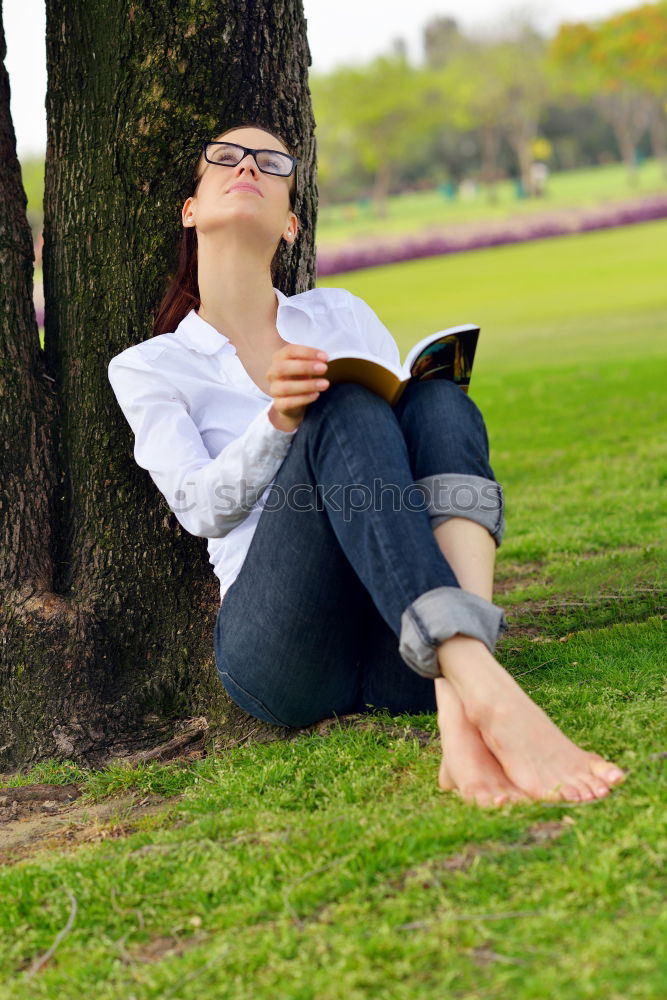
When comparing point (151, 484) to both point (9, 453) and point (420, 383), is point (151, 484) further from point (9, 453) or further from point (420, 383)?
point (420, 383)

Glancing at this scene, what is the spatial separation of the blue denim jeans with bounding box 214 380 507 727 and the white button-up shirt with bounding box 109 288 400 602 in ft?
0.28

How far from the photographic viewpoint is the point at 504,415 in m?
9.22

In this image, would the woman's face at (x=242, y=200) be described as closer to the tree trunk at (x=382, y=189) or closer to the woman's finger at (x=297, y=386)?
the woman's finger at (x=297, y=386)

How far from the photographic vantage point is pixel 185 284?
129 inches

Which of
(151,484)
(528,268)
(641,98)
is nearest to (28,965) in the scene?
(151,484)

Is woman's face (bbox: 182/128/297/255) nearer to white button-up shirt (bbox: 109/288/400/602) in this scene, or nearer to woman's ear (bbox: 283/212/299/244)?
woman's ear (bbox: 283/212/299/244)

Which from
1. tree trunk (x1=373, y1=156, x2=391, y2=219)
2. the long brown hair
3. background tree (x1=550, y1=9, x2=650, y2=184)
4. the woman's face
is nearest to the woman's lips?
the woman's face

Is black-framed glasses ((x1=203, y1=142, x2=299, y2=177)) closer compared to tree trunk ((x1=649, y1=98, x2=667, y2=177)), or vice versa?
black-framed glasses ((x1=203, y1=142, x2=299, y2=177))

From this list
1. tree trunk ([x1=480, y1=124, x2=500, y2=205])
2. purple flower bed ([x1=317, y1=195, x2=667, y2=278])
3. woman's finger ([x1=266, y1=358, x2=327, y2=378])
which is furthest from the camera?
tree trunk ([x1=480, y1=124, x2=500, y2=205])

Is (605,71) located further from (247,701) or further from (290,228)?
(247,701)

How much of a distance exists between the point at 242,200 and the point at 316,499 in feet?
3.41

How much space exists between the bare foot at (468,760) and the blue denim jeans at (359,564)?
Answer: 0.09m

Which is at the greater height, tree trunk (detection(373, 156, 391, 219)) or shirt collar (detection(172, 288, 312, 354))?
tree trunk (detection(373, 156, 391, 219))

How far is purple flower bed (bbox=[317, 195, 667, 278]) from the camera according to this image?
1155 inches
